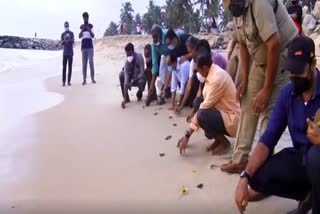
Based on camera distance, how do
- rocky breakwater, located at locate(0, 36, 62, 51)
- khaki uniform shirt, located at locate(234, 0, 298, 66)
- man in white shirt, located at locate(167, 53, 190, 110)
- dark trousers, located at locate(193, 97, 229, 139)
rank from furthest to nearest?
rocky breakwater, located at locate(0, 36, 62, 51) → man in white shirt, located at locate(167, 53, 190, 110) → dark trousers, located at locate(193, 97, 229, 139) → khaki uniform shirt, located at locate(234, 0, 298, 66)

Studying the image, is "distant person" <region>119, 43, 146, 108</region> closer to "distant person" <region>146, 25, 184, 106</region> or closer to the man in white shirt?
"distant person" <region>146, 25, 184, 106</region>

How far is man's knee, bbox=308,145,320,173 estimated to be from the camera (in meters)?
2.34

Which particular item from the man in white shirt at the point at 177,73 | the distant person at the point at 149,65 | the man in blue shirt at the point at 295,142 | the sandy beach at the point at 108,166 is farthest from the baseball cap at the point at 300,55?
the distant person at the point at 149,65

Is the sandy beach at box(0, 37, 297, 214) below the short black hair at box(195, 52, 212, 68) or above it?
below

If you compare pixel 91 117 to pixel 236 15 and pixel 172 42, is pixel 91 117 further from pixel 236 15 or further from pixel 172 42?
pixel 236 15

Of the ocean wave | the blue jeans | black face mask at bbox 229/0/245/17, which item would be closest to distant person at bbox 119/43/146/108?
the blue jeans

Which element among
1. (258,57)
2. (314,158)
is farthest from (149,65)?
(314,158)

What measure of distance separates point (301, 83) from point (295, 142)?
0.39 meters

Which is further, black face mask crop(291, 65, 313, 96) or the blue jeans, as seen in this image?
the blue jeans

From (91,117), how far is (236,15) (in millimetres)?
3680

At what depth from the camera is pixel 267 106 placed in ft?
11.1

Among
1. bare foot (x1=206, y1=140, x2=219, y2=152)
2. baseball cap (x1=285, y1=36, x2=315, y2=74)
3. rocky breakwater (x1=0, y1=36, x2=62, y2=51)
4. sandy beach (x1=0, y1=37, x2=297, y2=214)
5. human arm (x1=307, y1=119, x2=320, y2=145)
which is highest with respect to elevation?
baseball cap (x1=285, y1=36, x2=315, y2=74)

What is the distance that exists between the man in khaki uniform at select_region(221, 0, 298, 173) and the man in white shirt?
7.95 ft

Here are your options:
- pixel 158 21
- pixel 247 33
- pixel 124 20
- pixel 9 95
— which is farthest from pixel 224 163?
pixel 124 20
